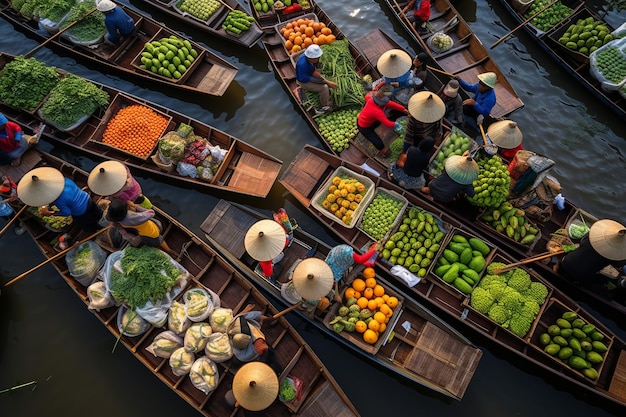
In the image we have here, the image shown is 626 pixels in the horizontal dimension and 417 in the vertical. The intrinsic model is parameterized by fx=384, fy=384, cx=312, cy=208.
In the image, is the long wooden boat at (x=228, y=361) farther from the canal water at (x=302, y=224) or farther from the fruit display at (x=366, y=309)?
the canal water at (x=302, y=224)

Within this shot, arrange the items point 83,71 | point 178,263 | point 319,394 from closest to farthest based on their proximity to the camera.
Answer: point 319,394
point 178,263
point 83,71

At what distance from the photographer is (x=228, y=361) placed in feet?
24.0

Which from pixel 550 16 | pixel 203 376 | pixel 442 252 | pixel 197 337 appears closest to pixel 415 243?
pixel 442 252

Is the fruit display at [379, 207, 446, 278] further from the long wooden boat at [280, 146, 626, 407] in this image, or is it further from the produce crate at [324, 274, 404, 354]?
the produce crate at [324, 274, 404, 354]

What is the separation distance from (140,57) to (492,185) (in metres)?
10.1

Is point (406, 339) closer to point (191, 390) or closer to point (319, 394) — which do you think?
point (319, 394)

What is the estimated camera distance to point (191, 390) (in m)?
7.30

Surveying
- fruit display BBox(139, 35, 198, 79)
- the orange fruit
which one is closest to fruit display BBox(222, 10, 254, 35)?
fruit display BBox(139, 35, 198, 79)

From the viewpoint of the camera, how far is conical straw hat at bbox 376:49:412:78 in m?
8.98

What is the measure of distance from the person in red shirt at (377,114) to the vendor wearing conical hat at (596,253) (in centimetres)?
455

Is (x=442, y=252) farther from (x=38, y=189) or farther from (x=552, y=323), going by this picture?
(x=38, y=189)

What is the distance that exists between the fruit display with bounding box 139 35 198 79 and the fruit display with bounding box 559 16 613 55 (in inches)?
441

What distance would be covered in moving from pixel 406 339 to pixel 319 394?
1995 mm

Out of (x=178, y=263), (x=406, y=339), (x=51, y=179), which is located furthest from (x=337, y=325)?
(x=51, y=179)
